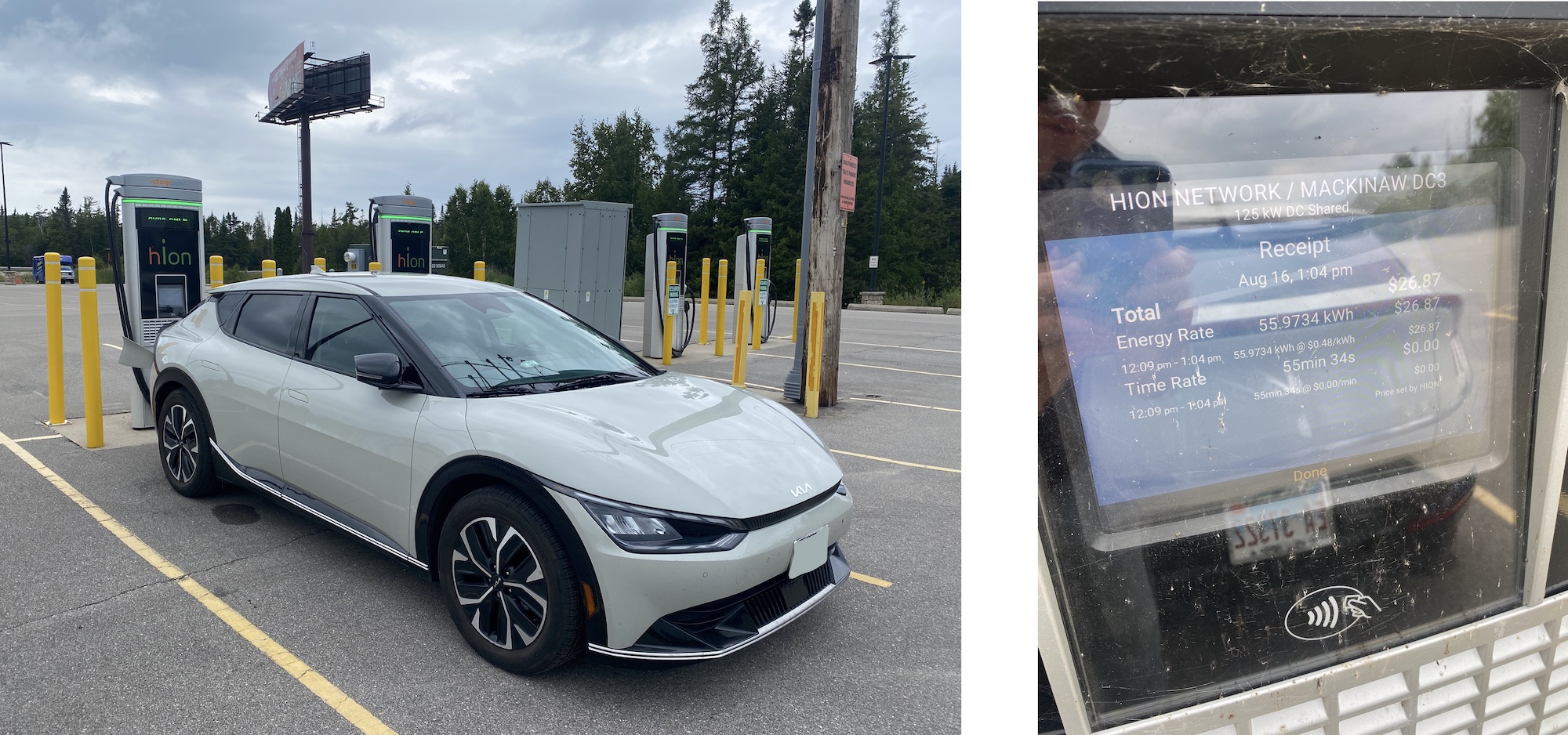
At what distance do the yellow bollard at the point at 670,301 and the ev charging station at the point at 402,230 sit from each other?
121 inches

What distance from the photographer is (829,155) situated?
26.1 feet

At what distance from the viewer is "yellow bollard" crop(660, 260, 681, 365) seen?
38.1 feet

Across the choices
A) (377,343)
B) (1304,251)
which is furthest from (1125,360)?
(377,343)

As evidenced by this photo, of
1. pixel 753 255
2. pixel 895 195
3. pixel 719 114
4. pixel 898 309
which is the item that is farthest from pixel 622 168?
Result: pixel 753 255

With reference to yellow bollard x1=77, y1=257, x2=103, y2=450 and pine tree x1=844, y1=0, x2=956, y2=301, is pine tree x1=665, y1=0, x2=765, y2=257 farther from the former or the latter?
yellow bollard x1=77, y1=257, x2=103, y2=450

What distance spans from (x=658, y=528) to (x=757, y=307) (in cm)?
1114

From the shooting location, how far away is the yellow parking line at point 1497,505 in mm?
1644

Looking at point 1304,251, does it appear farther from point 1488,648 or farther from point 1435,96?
point 1488,648

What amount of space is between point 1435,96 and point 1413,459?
639 mm

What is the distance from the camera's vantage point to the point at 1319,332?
1403 mm

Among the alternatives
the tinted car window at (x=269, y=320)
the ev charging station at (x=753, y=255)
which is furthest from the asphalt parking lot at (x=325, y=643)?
the ev charging station at (x=753, y=255)

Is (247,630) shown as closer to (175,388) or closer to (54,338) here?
(175,388)

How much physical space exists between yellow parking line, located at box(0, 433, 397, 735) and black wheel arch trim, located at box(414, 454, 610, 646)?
52 cm

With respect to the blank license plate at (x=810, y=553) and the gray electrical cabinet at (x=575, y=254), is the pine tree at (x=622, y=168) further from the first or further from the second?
the blank license plate at (x=810, y=553)
